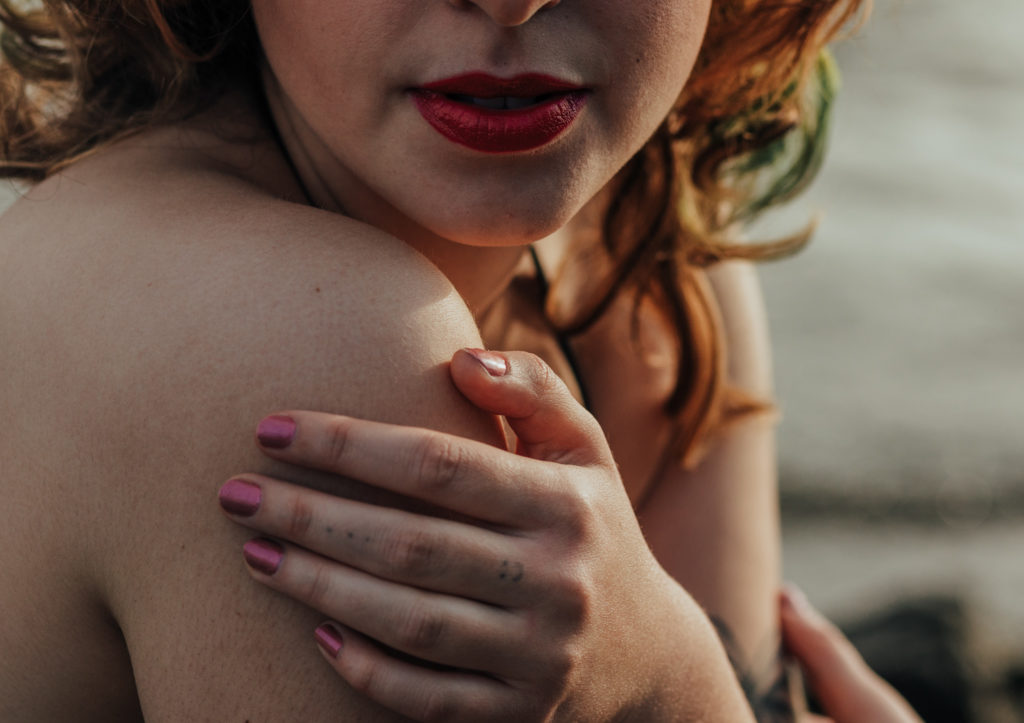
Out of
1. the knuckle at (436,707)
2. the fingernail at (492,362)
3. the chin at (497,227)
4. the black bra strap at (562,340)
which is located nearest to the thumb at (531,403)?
the fingernail at (492,362)

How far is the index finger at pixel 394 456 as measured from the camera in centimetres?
118

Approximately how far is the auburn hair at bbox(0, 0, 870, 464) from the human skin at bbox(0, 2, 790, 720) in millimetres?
143

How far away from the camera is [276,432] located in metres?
1.18

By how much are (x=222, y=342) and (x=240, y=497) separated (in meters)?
0.17

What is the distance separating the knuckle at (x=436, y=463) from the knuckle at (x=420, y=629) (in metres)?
0.13

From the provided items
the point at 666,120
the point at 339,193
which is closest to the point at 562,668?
the point at 339,193

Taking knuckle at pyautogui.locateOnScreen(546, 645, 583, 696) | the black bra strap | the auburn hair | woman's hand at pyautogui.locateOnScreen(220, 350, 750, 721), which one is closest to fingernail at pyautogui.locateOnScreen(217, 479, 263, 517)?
woman's hand at pyautogui.locateOnScreen(220, 350, 750, 721)

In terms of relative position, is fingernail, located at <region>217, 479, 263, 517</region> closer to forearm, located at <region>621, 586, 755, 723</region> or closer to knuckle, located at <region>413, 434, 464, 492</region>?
knuckle, located at <region>413, 434, 464, 492</region>

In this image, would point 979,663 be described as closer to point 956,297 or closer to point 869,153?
point 956,297

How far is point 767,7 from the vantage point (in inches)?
83.2

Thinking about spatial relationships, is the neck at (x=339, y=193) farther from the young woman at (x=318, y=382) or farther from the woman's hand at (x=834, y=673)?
the woman's hand at (x=834, y=673)

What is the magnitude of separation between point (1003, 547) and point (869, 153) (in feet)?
11.4

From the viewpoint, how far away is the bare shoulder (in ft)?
3.99

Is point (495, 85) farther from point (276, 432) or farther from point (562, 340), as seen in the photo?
point (562, 340)
